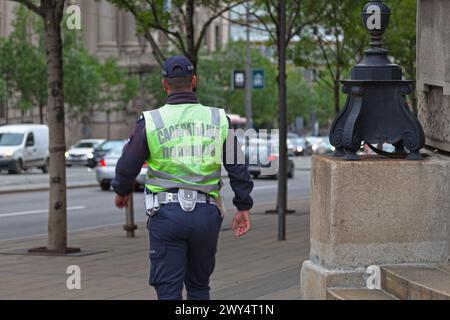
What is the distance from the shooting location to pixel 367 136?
28.8ft

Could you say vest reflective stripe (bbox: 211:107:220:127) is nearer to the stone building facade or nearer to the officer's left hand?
the officer's left hand

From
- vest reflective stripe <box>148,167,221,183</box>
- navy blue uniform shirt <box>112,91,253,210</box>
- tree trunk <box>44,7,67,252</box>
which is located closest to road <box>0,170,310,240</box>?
tree trunk <box>44,7,67,252</box>

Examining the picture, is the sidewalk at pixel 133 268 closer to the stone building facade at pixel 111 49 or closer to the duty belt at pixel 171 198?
the duty belt at pixel 171 198

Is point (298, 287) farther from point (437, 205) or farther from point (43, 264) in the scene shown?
point (43, 264)

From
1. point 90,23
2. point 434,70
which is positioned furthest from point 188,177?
point 90,23

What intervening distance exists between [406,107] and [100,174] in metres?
26.8

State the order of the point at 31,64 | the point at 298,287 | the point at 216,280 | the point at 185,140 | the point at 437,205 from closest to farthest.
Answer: the point at 185,140, the point at 437,205, the point at 298,287, the point at 216,280, the point at 31,64

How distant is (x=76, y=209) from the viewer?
26391 mm

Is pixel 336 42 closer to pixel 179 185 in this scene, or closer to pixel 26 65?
pixel 179 185

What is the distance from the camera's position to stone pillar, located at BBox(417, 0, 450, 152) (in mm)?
9430

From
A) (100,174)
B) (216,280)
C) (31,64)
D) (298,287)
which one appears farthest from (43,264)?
(31,64)

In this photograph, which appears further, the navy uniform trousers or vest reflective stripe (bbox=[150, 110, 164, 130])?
vest reflective stripe (bbox=[150, 110, 164, 130])

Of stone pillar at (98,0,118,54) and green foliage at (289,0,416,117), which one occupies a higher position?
stone pillar at (98,0,118,54)

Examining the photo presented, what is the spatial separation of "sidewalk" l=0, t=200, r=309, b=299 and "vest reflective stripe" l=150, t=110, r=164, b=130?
128 inches
